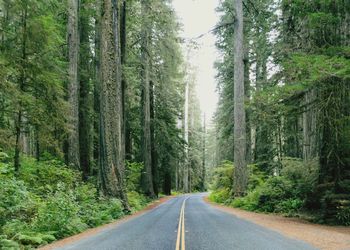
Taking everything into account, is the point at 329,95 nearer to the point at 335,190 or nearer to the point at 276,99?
the point at 276,99

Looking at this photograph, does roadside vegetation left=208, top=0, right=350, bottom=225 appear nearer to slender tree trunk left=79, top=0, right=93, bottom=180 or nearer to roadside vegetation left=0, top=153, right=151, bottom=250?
roadside vegetation left=0, top=153, right=151, bottom=250

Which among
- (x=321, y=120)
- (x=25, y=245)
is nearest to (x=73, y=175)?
(x=25, y=245)

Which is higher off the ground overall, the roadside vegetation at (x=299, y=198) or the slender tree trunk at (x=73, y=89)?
the slender tree trunk at (x=73, y=89)

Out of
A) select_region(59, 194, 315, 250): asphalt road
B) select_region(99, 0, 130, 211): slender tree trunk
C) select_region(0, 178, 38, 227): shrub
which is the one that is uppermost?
select_region(99, 0, 130, 211): slender tree trunk

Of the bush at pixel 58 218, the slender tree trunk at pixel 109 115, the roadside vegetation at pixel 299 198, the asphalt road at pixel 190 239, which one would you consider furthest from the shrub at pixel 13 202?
the roadside vegetation at pixel 299 198

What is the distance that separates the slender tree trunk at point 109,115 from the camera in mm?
15828

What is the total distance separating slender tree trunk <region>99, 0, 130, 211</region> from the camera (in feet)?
51.9

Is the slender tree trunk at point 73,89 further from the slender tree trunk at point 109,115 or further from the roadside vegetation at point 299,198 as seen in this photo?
the roadside vegetation at point 299,198

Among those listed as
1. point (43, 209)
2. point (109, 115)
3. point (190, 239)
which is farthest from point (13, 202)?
point (109, 115)

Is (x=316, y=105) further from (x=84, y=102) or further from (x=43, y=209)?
(x=84, y=102)

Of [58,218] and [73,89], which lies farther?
[73,89]

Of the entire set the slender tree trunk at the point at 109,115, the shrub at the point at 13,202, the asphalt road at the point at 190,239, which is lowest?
the asphalt road at the point at 190,239

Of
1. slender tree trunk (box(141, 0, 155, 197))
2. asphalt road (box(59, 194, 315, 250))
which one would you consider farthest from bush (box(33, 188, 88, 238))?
slender tree trunk (box(141, 0, 155, 197))

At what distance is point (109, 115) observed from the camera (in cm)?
1622
